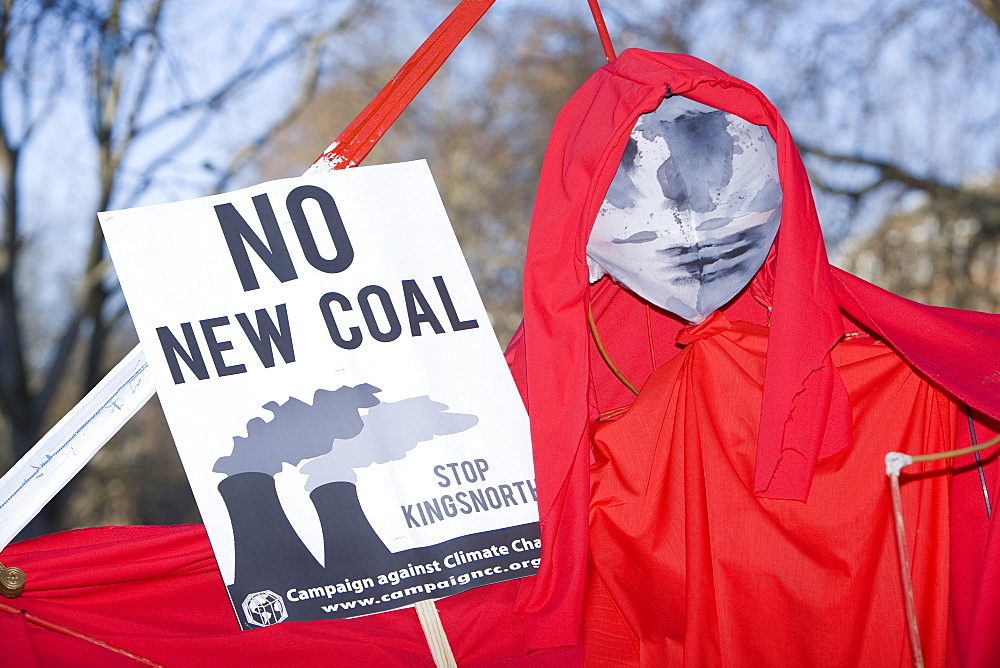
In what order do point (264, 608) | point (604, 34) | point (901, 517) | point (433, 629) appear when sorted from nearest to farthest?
point (901, 517) → point (264, 608) → point (433, 629) → point (604, 34)

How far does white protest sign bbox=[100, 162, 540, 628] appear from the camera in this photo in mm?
1637

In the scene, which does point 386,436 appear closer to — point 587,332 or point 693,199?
point 587,332

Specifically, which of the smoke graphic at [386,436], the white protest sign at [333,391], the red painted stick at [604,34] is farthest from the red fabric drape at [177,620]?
the red painted stick at [604,34]

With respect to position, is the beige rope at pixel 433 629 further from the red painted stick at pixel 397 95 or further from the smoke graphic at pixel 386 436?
the red painted stick at pixel 397 95

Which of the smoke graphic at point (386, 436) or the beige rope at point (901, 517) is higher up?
the smoke graphic at point (386, 436)

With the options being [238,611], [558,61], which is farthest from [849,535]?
[558,61]

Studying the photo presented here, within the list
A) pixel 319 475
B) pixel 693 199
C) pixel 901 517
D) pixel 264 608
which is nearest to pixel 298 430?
pixel 319 475

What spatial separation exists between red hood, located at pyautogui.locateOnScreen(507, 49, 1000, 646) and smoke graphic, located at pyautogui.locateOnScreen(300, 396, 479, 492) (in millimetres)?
181

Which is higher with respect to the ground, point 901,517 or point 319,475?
point 319,475

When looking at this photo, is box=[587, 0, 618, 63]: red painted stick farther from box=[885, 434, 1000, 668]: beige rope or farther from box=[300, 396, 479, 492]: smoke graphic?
box=[885, 434, 1000, 668]: beige rope

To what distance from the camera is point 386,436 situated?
1704 millimetres

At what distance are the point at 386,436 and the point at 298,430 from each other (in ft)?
0.50

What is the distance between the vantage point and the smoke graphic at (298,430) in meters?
1.64

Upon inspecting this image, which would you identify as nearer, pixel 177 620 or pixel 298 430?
pixel 298 430
